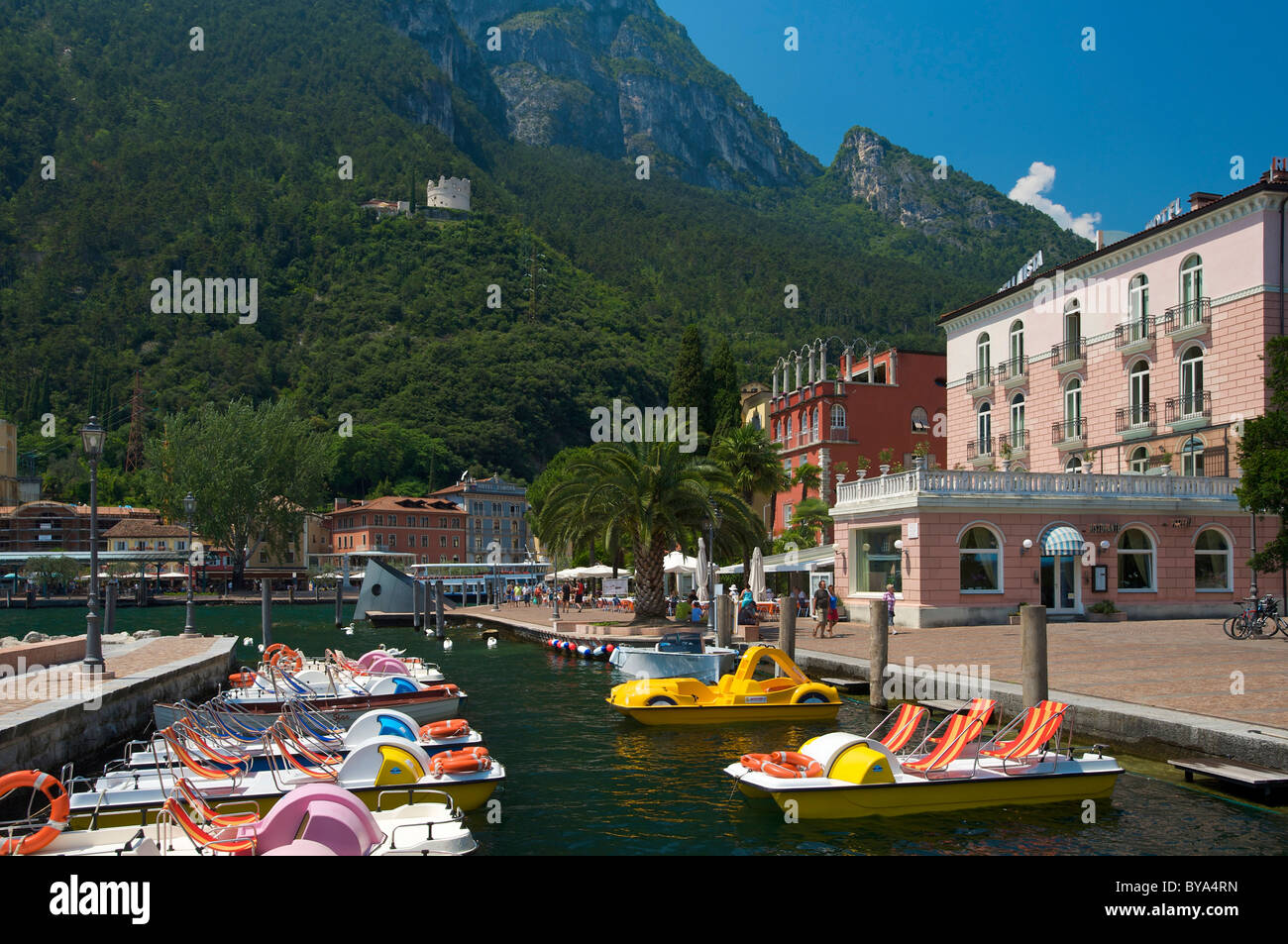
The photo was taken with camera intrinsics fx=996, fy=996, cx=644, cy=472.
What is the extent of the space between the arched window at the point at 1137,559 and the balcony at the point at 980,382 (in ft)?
50.5

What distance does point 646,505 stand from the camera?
36500 millimetres

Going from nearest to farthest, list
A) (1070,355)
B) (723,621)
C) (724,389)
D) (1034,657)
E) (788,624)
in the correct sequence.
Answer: (1034,657)
(788,624)
(723,621)
(1070,355)
(724,389)

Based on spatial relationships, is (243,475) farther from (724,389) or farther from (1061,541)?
(1061,541)

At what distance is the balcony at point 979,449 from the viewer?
48.5 m

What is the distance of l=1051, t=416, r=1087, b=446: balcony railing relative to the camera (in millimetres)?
42753

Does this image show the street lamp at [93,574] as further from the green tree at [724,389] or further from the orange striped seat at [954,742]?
the green tree at [724,389]

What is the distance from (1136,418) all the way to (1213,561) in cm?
725

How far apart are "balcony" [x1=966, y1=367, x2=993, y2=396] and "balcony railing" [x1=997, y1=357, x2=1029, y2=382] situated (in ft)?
2.83

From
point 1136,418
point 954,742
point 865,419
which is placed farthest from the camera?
point 865,419

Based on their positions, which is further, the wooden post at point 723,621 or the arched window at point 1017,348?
the arched window at point 1017,348

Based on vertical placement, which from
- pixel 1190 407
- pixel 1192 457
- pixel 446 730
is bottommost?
pixel 446 730

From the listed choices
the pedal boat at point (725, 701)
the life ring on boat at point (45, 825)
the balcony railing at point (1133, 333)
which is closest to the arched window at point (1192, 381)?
the balcony railing at point (1133, 333)

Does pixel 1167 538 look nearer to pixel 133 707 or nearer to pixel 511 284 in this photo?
pixel 133 707

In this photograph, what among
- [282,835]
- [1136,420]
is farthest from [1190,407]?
[282,835]
